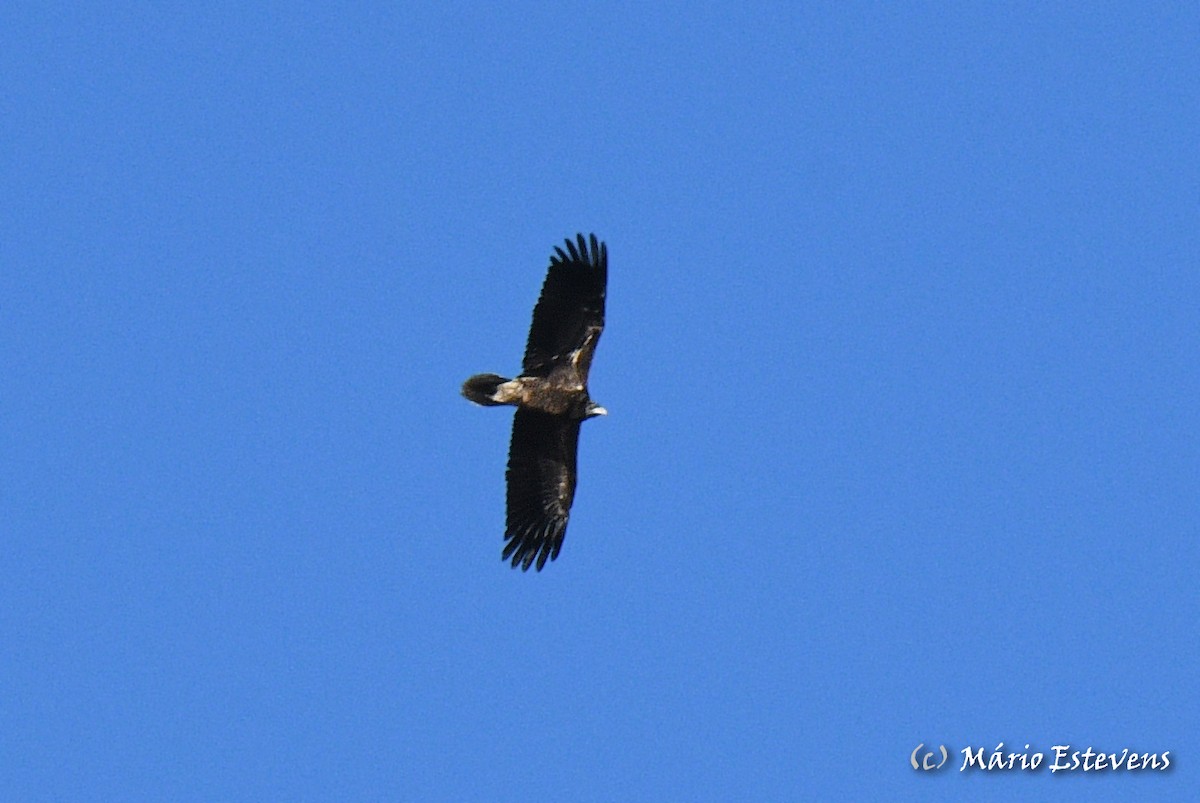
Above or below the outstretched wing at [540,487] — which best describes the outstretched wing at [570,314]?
above

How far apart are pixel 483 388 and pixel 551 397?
854 millimetres

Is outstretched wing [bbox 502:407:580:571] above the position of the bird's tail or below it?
below

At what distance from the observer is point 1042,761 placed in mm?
18859

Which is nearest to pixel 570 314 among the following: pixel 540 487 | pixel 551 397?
pixel 551 397

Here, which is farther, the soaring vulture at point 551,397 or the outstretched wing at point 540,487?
the outstretched wing at point 540,487

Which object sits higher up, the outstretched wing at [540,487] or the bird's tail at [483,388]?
the bird's tail at [483,388]

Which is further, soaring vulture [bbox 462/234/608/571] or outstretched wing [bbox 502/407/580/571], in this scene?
outstretched wing [bbox 502/407/580/571]

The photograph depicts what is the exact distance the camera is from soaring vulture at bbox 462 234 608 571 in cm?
1948

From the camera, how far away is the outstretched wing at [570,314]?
19.4 meters

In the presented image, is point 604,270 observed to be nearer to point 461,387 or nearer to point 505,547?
point 461,387

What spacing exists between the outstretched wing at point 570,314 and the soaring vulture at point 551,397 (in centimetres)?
1

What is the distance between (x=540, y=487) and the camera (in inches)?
805

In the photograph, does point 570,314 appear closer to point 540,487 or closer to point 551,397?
point 551,397

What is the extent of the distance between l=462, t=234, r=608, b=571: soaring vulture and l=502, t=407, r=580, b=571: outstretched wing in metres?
0.01
